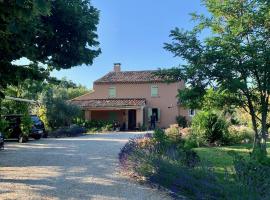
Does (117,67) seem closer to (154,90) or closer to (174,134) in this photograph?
(154,90)

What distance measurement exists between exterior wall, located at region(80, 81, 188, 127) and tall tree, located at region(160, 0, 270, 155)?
3134 cm

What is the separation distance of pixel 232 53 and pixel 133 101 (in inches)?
1297

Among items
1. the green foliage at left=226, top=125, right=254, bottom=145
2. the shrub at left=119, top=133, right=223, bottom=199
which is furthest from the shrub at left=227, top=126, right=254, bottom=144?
the shrub at left=119, top=133, right=223, bottom=199

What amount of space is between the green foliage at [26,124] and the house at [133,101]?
63.2 ft

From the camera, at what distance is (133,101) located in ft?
151

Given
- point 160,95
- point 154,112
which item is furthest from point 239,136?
point 154,112

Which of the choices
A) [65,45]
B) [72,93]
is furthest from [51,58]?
[72,93]

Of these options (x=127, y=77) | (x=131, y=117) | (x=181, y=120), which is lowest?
(x=181, y=120)

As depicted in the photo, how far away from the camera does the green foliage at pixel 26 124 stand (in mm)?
25895

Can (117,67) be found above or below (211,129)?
above

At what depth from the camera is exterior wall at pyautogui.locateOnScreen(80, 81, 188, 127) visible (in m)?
46.7

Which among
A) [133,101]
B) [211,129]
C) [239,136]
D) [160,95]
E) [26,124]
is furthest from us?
[160,95]

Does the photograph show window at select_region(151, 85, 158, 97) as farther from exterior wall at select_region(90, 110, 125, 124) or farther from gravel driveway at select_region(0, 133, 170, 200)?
gravel driveway at select_region(0, 133, 170, 200)

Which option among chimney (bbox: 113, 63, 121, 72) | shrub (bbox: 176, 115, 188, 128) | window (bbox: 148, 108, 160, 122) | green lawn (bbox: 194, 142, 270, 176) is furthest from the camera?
chimney (bbox: 113, 63, 121, 72)
